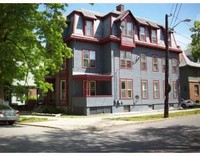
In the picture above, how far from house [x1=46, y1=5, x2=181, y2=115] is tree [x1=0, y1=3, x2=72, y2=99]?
621 centimetres

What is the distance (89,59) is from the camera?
30.1 meters

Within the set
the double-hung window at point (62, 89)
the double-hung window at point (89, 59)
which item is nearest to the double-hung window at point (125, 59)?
the double-hung window at point (89, 59)

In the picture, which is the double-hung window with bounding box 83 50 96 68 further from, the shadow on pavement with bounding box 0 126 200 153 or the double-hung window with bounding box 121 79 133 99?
the shadow on pavement with bounding box 0 126 200 153

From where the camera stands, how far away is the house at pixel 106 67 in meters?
28.8

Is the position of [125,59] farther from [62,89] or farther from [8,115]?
[8,115]

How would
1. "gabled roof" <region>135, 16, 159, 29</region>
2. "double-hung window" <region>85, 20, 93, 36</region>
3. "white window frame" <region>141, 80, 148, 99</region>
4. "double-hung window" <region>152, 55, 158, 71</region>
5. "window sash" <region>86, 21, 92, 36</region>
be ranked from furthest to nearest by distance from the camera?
"double-hung window" <region>152, 55, 158, 71</region>
"gabled roof" <region>135, 16, 159, 29</region>
"white window frame" <region>141, 80, 148, 99</region>
"window sash" <region>86, 21, 92, 36</region>
"double-hung window" <region>85, 20, 93, 36</region>

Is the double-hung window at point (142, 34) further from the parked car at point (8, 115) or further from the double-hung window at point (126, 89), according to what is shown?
the parked car at point (8, 115)

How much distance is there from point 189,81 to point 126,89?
1545 cm

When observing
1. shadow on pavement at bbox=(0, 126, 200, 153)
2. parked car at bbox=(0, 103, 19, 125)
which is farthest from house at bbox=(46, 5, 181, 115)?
shadow on pavement at bbox=(0, 126, 200, 153)

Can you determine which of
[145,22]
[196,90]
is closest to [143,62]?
[145,22]

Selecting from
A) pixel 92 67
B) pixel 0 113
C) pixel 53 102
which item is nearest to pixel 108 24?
pixel 92 67

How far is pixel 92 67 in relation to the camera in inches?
1192

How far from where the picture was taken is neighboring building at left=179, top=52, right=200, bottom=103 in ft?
139

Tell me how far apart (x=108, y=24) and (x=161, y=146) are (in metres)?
21.6
